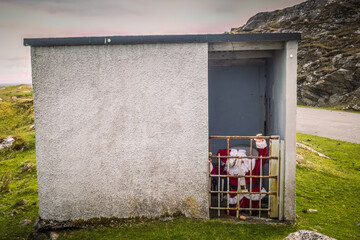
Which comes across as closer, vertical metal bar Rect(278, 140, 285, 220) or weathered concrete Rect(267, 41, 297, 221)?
weathered concrete Rect(267, 41, 297, 221)

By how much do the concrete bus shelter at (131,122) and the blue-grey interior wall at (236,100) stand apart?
2050 mm

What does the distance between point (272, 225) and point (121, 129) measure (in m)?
3.27

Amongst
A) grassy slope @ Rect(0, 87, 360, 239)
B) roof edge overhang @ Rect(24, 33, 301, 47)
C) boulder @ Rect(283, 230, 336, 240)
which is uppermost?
roof edge overhang @ Rect(24, 33, 301, 47)

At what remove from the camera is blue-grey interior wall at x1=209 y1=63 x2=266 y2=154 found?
271 inches

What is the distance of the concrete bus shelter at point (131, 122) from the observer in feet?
14.9

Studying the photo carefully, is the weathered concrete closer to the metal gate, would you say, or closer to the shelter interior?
the metal gate

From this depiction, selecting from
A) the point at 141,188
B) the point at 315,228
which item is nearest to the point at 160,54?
the point at 141,188

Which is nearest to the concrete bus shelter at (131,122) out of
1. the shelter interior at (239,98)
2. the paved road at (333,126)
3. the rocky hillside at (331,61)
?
the shelter interior at (239,98)

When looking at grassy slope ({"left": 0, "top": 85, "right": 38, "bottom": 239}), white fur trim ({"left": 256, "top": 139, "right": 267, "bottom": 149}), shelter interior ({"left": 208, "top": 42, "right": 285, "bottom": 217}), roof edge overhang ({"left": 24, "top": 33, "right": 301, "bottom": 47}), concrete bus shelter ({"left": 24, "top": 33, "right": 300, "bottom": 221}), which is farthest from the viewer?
shelter interior ({"left": 208, "top": 42, "right": 285, "bottom": 217})

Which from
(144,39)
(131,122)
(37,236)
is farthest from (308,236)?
(37,236)

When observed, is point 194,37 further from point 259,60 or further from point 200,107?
point 259,60

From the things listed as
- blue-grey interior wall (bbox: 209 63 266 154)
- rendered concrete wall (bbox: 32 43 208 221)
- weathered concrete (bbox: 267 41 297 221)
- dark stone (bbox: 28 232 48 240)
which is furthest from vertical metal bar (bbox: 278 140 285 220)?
dark stone (bbox: 28 232 48 240)

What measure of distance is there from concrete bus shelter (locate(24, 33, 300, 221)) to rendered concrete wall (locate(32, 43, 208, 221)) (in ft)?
0.06

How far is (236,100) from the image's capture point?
23.4ft
